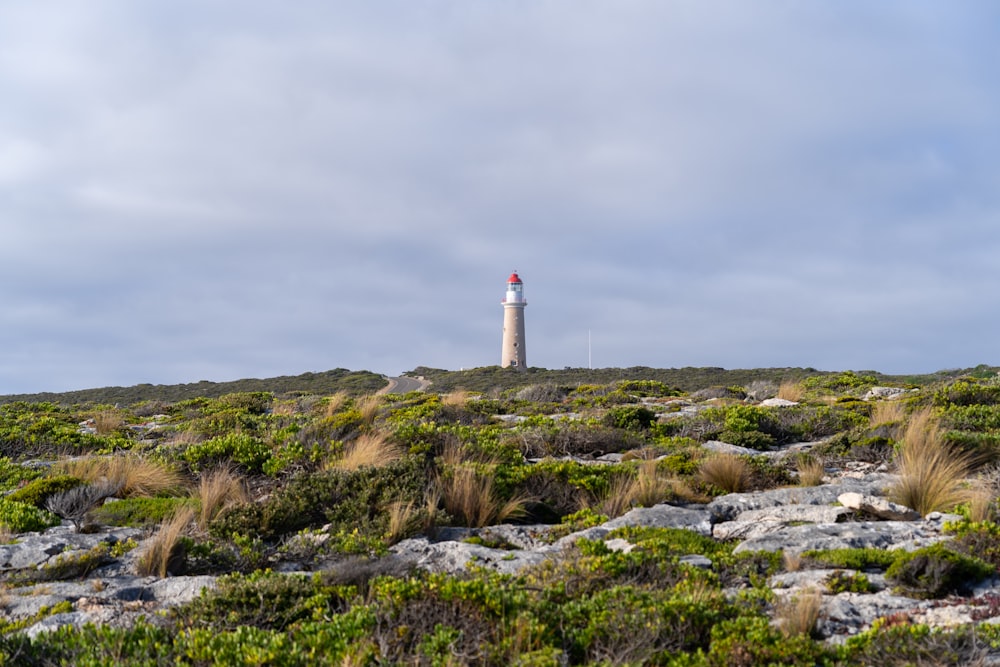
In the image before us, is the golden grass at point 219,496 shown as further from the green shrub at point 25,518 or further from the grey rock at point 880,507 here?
the grey rock at point 880,507

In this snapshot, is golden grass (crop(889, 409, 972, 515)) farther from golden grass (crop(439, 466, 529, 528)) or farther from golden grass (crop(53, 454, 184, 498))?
golden grass (crop(53, 454, 184, 498))

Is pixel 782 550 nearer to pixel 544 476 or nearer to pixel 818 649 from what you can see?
pixel 818 649

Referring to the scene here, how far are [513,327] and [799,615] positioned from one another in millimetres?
64888

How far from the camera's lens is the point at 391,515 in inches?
311

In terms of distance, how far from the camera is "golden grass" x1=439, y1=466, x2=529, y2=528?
27.9ft

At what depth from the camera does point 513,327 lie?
230 feet

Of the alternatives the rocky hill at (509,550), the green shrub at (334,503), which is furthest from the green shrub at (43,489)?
the green shrub at (334,503)

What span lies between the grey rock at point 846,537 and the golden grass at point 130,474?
24.3 ft

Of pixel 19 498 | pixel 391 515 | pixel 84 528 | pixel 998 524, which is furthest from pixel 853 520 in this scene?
pixel 19 498

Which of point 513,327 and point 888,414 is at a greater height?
point 513,327

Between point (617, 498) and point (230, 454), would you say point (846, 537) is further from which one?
point (230, 454)

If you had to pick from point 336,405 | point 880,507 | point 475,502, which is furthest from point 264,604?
point 336,405

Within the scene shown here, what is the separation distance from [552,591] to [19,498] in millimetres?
7332

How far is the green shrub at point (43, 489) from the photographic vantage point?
934 centimetres
